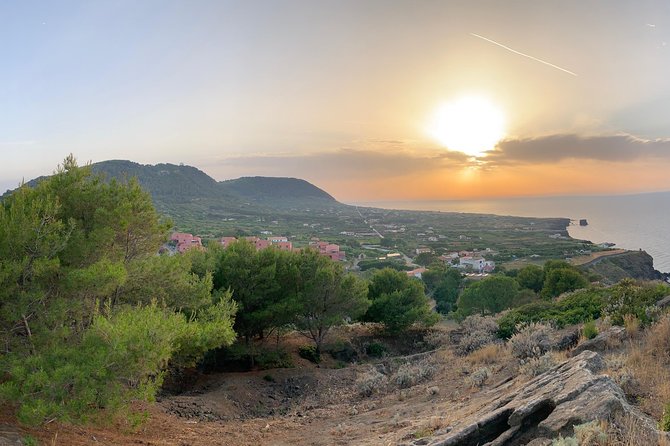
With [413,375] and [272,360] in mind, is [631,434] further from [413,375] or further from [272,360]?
[272,360]

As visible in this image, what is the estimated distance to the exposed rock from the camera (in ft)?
31.3

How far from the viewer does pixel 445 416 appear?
24.5ft

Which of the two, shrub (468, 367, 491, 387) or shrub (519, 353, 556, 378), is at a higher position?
shrub (519, 353, 556, 378)

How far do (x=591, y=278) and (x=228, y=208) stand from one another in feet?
371

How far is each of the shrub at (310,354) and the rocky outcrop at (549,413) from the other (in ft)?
44.0

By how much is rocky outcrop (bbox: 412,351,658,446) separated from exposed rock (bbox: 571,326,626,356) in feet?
14.2

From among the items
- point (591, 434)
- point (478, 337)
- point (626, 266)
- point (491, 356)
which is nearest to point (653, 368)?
point (591, 434)

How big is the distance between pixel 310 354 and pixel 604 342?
1264 centimetres

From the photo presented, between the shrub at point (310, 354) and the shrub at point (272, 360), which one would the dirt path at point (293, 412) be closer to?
the shrub at point (272, 360)

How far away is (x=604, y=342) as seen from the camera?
9703 millimetres

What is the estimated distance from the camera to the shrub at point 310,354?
18.9 m

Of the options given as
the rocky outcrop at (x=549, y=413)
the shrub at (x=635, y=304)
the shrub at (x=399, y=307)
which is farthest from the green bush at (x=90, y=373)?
the shrub at (x=399, y=307)

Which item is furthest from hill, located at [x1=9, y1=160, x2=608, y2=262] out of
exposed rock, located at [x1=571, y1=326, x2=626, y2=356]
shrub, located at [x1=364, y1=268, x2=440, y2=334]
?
exposed rock, located at [x1=571, y1=326, x2=626, y2=356]

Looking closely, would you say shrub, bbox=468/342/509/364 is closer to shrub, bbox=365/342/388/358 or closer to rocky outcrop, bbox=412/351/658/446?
rocky outcrop, bbox=412/351/658/446
